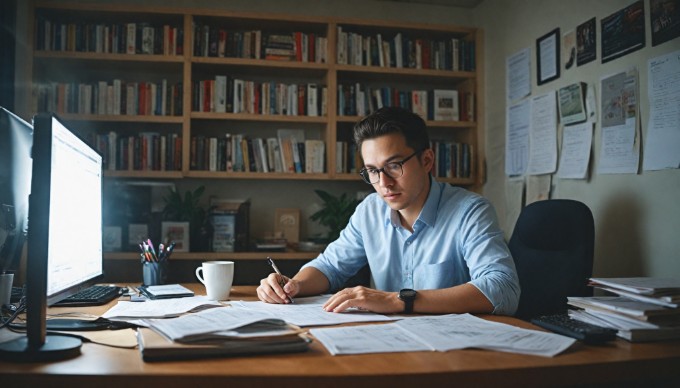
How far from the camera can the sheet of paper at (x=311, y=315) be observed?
113 centimetres

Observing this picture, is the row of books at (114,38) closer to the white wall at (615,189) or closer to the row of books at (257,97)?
the row of books at (257,97)

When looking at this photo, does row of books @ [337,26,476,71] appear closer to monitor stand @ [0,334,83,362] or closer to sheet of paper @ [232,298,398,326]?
sheet of paper @ [232,298,398,326]

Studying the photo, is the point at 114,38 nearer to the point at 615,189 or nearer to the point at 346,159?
the point at 346,159

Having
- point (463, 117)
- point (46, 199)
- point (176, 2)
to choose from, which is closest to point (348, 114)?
point (463, 117)

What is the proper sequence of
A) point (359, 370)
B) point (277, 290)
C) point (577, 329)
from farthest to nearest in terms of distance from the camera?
point (277, 290) < point (577, 329) < point (359, 370)

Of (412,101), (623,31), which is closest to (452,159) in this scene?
(412,101)

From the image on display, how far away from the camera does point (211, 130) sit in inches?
134

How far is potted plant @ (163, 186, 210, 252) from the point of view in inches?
120

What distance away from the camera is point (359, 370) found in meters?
0.79

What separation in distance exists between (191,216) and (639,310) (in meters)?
2.49

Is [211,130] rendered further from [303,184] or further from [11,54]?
[11,54]

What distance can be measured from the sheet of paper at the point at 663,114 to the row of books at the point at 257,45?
1.85 m

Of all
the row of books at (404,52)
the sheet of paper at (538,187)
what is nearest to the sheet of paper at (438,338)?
the sheet of paper at (538,187)

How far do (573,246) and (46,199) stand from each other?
69.6 inches
